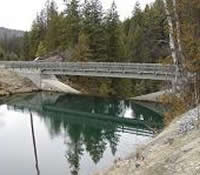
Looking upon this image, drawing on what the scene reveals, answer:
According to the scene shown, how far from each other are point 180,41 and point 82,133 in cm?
1225

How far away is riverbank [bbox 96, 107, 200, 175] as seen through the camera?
705 cm

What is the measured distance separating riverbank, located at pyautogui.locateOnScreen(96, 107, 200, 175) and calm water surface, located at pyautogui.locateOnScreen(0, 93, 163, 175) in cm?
378

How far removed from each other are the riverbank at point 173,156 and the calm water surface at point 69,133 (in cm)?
378

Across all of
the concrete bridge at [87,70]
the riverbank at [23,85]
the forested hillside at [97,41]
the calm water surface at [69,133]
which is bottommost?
the calm water surface at [69,133]

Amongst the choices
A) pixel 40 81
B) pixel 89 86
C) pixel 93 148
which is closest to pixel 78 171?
pixel 93 148

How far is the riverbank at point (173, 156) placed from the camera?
23.1 feet

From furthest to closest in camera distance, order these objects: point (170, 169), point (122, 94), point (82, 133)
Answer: point (122, 94)
point (82, 133)
point (170, 169)

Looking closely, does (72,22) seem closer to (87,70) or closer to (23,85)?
(23,85)

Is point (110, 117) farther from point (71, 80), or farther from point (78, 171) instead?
point (71, 80)

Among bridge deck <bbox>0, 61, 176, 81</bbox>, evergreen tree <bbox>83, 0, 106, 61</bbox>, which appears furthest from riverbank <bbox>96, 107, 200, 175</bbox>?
evergreen tree <bbox>83, 0, 106, 61</bbox>

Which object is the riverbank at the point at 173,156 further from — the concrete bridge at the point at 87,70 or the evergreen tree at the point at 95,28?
the evergreen tree at the point at 95,28

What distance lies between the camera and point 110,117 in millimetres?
29031

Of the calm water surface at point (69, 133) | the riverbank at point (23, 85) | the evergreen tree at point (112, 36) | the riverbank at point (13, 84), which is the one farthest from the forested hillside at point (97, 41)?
the calm water surface at point (69, 133)

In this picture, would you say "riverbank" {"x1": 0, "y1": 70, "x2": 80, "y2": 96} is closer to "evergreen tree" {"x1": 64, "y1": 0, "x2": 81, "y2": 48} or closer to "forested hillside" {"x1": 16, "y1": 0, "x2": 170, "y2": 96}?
"forested hillside" {"x1": 16, "y1": 0, "x2": 170, "y2": 96}
